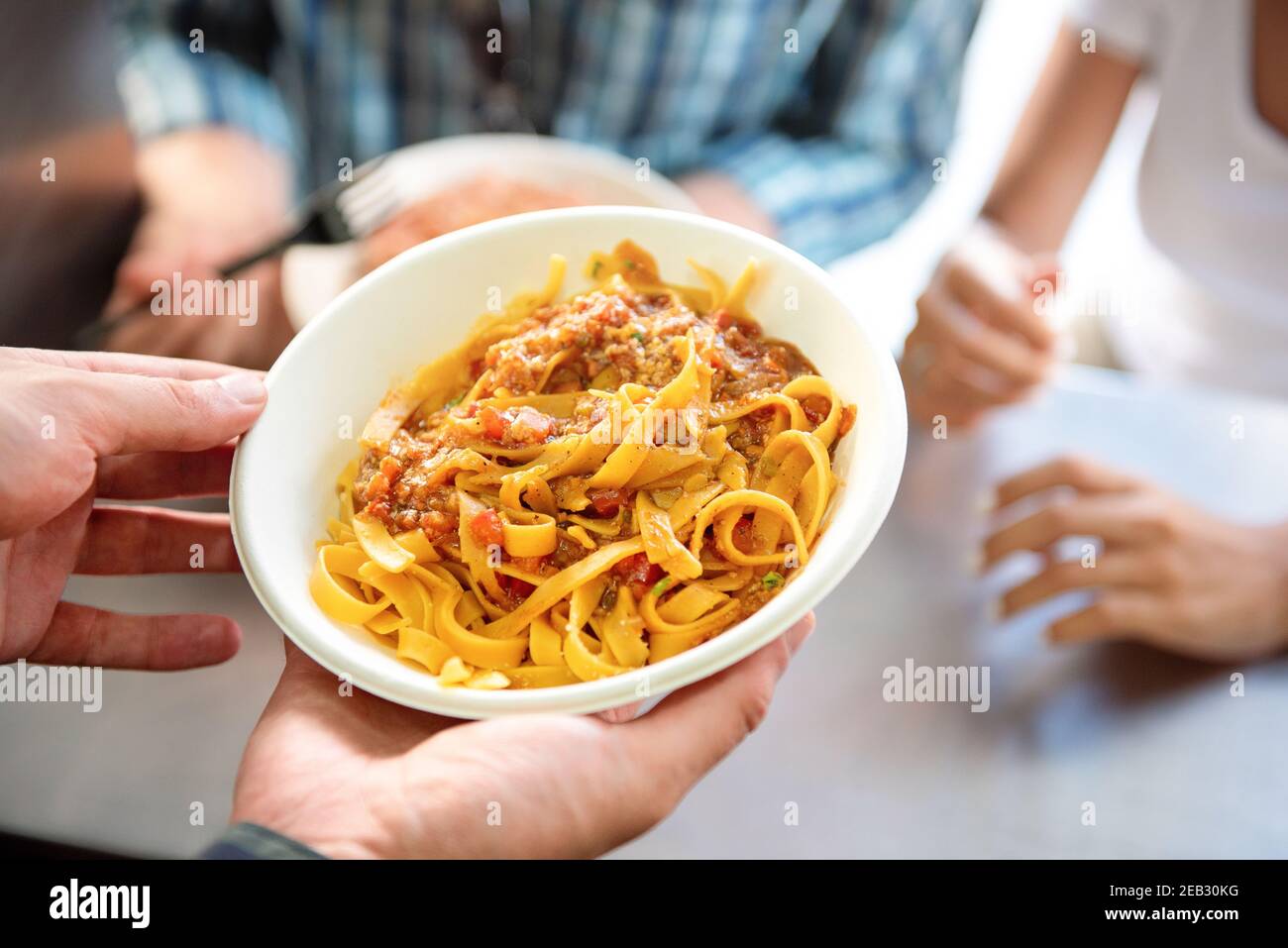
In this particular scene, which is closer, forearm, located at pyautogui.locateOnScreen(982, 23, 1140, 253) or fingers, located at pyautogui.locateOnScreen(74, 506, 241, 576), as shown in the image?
fingers, located at pyautogui.locateOnScreen(74, 506, 241, 576)

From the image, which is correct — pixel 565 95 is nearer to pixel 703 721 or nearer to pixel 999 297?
pixel 999 297

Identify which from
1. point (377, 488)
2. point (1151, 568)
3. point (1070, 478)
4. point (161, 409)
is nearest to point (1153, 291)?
point (1070, 478)

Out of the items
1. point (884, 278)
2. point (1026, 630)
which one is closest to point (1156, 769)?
point (1026, 630)

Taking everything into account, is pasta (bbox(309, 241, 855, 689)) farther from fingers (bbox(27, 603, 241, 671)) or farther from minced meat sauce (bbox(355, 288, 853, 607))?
fingers (bbox(27, 603, 241, 671))

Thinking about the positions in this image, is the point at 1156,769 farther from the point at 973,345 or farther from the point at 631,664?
the point at 631,664

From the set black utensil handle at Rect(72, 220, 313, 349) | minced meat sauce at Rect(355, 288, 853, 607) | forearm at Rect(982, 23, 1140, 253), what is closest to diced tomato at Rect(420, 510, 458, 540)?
minced meat sauce at Rect(355, 288, 853, 607)

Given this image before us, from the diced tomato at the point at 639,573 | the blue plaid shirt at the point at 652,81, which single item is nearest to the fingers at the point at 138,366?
the diced tomato at the point at 639,573

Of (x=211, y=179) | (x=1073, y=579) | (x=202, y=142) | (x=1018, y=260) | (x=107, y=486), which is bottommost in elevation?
(x=1073, y=579)
